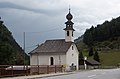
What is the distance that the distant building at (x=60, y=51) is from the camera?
269 feet

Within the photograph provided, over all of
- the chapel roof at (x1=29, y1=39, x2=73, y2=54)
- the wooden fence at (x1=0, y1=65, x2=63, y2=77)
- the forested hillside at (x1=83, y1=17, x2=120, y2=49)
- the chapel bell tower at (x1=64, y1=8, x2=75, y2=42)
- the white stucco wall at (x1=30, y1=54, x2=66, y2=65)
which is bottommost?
the wooden fence at (x1=0, y1=65, x2=63, y2=77)

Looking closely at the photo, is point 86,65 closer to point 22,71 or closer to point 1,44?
point 1,44

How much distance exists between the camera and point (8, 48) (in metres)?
63.8

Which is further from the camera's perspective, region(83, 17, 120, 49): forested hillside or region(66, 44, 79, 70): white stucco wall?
region(83, 17, 120, 49): forested hillside

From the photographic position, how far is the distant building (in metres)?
82.0

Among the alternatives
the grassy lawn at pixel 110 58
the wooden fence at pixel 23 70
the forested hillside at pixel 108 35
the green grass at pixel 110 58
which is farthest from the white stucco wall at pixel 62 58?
the forested hillside at pixel 108 35

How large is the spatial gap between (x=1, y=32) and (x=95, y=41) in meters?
137

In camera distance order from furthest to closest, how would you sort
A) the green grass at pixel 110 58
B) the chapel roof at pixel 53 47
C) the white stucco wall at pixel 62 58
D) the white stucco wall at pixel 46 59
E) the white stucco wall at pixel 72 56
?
the green grass at pixel 110 58 → the white stucco wall at pixel 72 56 → the chapel roof at pixel 53 47 → the white stucco wall at pixel 46 59 → the white stucco wall at pixel 62 58

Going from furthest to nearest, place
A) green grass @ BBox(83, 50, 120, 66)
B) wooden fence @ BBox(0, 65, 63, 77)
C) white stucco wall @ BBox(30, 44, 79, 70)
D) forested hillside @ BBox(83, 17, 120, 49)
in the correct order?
forested hillside @ BBox(83, 17, 120, 49), green grass @ BBox(83, 50, 120, 66), white stucco wall @ BBox(30, 44, 79, 70), wooden fence @ BBox(0, 65, 63, 77)

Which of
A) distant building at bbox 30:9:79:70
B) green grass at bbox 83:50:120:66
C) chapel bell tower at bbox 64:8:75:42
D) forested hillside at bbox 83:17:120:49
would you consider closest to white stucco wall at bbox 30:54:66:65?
distant building at bbox 30:9:79:70

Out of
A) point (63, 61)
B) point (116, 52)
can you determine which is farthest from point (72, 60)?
point (116, 52)

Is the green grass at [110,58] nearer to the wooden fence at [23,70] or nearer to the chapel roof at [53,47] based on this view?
the chapel roof at [53,47]

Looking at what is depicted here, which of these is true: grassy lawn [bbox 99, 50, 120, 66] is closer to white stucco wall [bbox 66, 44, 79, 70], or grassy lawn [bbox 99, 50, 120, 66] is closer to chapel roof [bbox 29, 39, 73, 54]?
white stucco wall [bbox 66, 44, 79, 70]

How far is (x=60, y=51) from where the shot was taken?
81.6 meters
